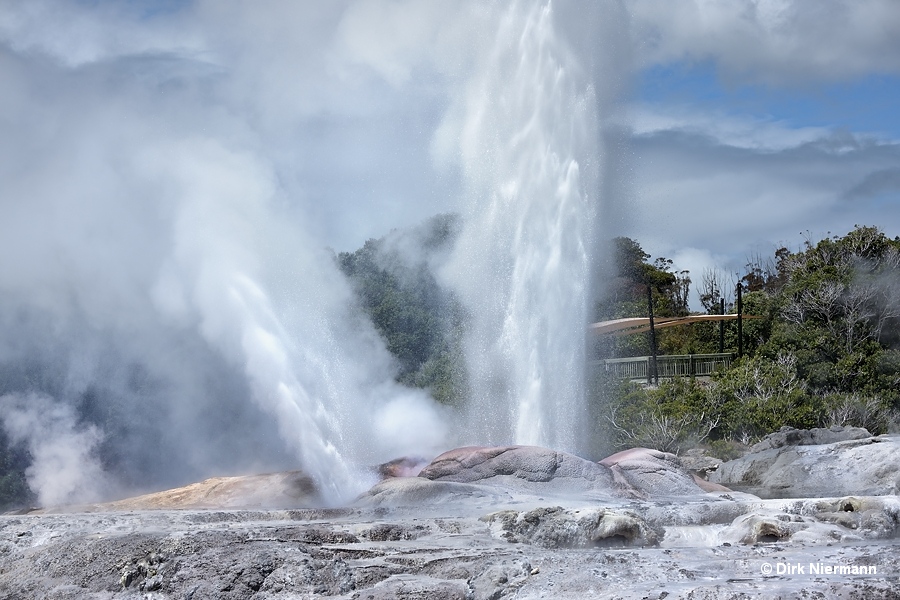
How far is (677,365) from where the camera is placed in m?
34.5

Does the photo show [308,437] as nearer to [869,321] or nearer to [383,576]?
[383,576]

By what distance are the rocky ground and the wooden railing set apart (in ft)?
60.6

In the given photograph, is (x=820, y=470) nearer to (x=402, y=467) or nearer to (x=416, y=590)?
(x=402, y=467)

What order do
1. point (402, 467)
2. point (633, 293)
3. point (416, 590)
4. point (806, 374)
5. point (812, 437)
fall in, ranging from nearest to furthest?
point (416, 590) → point (402, 467) → point (812, 437) → point (806, 374) → point (633, 293)

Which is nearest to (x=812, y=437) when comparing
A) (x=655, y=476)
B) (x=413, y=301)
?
(x=655, y=476)

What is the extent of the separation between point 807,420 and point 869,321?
304 inches

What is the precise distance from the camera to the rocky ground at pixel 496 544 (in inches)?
364

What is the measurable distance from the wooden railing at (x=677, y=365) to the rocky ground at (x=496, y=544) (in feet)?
60.6

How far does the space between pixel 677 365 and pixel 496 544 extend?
24557 millimetres

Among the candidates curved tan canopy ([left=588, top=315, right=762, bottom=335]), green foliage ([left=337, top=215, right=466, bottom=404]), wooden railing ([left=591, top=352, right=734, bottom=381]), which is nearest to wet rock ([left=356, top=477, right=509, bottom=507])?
curved tan canopy ([left=588, top=315, right=762, bottom=335])

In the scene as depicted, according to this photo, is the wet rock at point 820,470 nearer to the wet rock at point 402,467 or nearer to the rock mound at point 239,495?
the wet rock at point 402,467

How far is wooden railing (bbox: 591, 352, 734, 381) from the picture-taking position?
33781 mm

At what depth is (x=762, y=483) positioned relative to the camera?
18.7m

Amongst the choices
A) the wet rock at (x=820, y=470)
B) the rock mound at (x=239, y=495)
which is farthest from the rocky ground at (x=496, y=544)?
the wet rock at (x=820, y=470)
